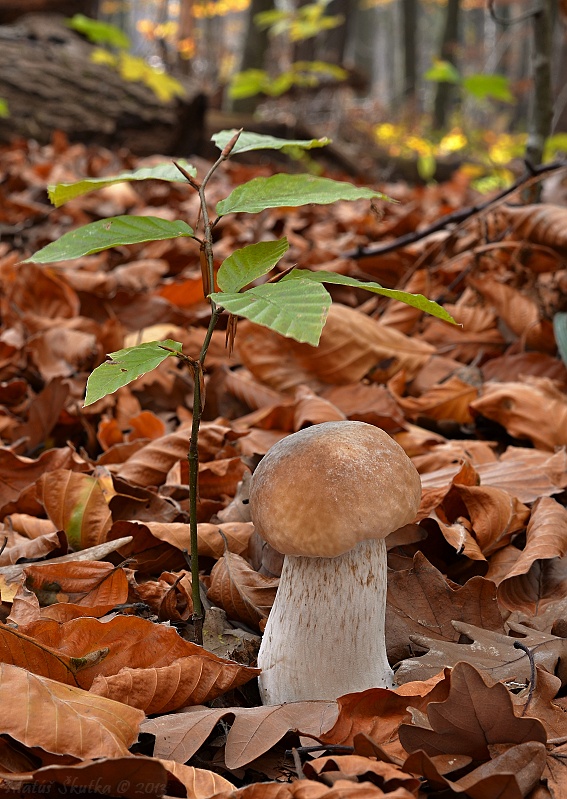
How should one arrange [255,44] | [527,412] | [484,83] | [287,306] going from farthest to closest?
1. [255,44]
2. [484,83]
3. [527,412]
4. [287,306]

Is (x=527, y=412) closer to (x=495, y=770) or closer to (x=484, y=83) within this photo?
(x=495, y=770)

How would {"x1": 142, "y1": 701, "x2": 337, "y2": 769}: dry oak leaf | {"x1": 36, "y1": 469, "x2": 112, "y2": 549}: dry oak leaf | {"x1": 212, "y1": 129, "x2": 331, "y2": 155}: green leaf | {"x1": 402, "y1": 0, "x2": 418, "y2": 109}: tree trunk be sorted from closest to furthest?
{"x1": 142, "y1": 701, "x2": 337, "y2": 769}: dry oak leaf < {"x1": 212, "y1": 129, "x2": 331, "y2": 155}: green leaf < {"x1": 36, "y1": 469, "x2": 112, "y2": 549}: dry oak leaf < {"x1": 402, "y1": 0, "x2": 418, "y2": 109}: tree trunk

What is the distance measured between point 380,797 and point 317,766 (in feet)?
0.49

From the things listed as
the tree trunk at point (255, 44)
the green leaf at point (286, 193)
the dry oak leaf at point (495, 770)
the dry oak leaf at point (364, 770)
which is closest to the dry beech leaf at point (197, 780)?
the dry oak leaf at point (364, 770)

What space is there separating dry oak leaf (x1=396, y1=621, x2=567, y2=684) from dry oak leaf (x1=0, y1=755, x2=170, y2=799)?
598 millimetres

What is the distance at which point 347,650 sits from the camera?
147cm

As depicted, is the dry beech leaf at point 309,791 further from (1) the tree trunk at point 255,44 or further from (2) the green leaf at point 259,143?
(1) the tree trunk at point 255,44

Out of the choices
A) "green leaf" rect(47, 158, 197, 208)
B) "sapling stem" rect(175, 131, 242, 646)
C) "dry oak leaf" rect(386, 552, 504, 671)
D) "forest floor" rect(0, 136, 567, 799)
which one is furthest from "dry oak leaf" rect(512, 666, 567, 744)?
"green leaf" rect(47, 158, 197, 208)

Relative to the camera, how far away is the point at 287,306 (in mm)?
1078

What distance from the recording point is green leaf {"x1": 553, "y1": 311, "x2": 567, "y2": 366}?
2.64 m

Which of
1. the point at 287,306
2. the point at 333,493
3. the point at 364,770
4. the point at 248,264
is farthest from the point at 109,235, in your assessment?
the point at 364,770

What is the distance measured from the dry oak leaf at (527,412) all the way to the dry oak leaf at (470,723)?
50.7 inches

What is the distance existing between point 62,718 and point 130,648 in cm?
24

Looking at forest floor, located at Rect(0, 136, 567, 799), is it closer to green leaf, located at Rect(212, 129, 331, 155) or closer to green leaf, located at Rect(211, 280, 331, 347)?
green leaf, located at Rect(211, 280, 331, 347)
